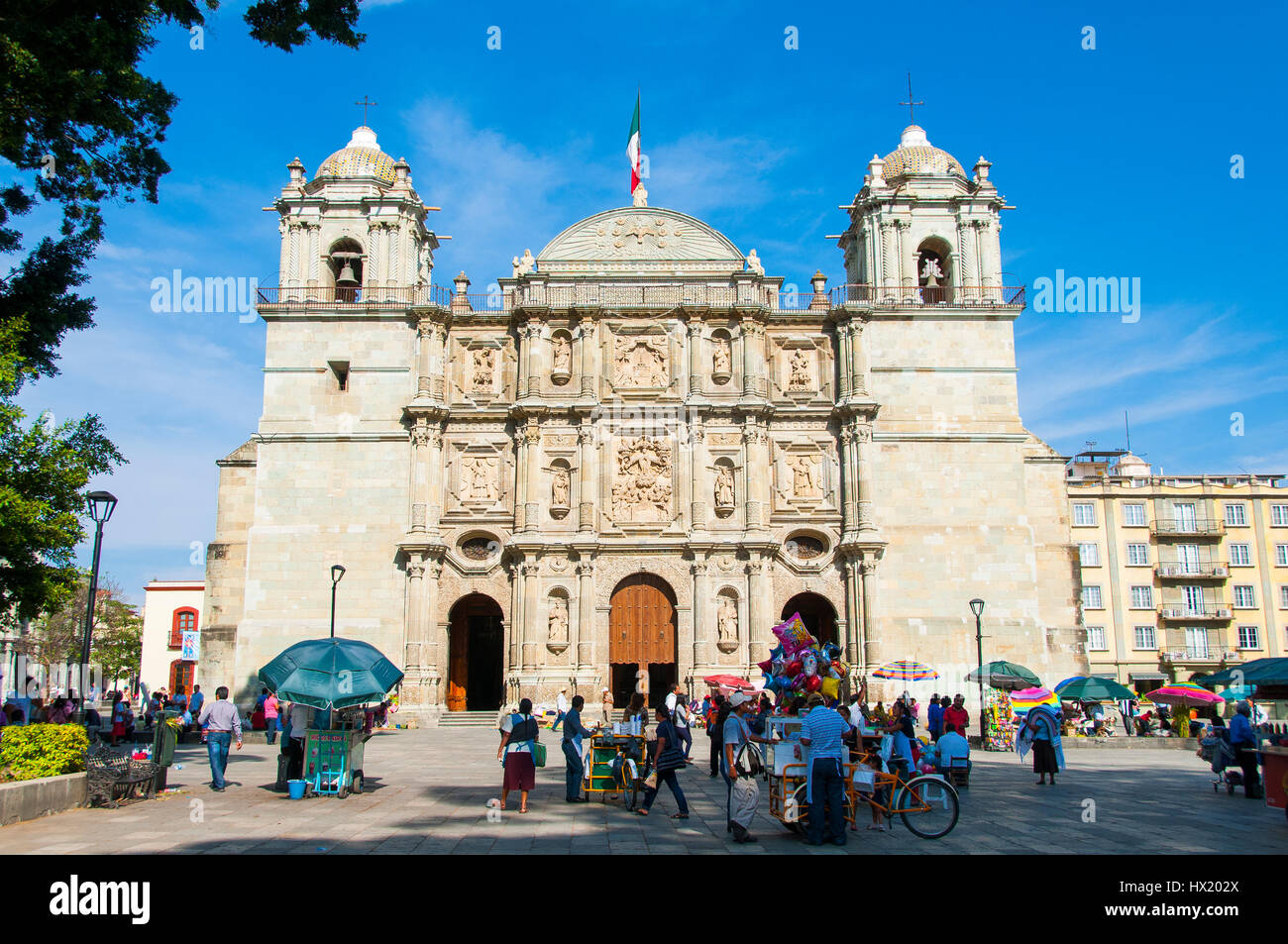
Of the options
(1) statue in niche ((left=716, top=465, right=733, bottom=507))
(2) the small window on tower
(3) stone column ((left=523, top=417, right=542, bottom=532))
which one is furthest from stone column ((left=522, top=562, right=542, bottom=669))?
(2) the small window on tower

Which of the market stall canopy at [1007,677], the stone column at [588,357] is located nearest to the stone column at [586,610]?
the stone column at [588,357]

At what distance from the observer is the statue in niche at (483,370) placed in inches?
1431

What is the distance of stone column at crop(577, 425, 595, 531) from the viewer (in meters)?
34.3

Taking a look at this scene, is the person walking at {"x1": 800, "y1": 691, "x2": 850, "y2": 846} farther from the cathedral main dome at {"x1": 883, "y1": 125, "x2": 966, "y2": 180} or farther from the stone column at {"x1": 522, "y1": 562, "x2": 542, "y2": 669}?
the cathedral main dome at {"x1": 883, "y1": 125, "x2": 966, "y2": 180}

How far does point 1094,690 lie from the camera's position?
1089 inches

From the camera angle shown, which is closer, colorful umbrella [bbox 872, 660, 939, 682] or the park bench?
the park bench

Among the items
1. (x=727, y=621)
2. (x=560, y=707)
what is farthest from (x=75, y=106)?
(x=727, y=621)

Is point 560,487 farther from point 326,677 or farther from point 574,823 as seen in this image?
point 574,823

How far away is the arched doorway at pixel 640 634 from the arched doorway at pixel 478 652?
16.1 ft

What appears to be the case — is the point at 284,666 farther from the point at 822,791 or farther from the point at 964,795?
the point at 964,795

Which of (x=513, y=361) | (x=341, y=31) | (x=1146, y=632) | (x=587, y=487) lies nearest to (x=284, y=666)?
(x=341, y=31)

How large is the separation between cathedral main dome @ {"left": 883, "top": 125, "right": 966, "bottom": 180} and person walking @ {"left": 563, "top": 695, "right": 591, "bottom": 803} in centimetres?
2906

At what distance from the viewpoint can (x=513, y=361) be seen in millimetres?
36438

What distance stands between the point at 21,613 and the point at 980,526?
2870cm
